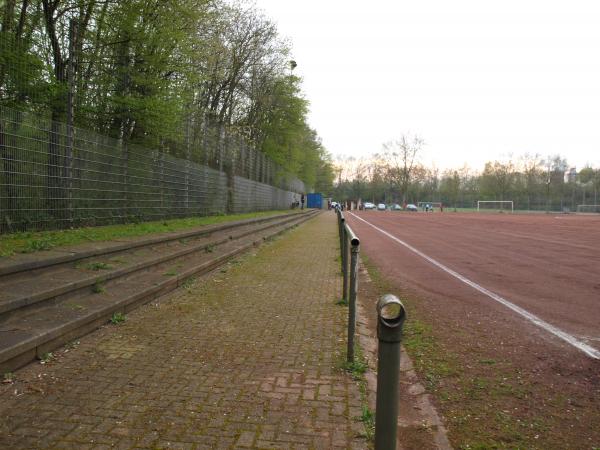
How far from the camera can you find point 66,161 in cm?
902

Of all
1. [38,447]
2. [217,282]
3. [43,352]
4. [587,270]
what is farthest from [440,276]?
[38,447]

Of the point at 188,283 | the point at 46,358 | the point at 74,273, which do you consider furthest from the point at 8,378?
the point at 188,283

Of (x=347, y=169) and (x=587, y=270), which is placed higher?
(x=347, y=169)

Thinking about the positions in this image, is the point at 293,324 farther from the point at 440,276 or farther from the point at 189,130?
the point at 189,130

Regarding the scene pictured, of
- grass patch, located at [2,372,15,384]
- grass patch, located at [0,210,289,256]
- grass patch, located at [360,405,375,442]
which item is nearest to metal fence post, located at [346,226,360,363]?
grass patch, located at [360,405,375,442]

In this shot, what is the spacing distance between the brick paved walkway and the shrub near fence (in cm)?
359

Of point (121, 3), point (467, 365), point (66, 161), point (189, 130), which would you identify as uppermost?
point (121, 3)

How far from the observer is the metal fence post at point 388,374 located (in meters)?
2.16

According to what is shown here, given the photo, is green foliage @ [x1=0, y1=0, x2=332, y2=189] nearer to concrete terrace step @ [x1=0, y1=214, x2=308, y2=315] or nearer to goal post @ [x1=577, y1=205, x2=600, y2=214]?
concrete terrace step @ [x1=0, y1=214, x2=308, y2=315]

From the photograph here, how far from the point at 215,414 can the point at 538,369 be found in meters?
2.92

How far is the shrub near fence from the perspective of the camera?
298 inches

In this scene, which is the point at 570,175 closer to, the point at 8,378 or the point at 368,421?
the point at 368,421

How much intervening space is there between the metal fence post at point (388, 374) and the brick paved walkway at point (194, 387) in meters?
0.71

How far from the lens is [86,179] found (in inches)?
385
